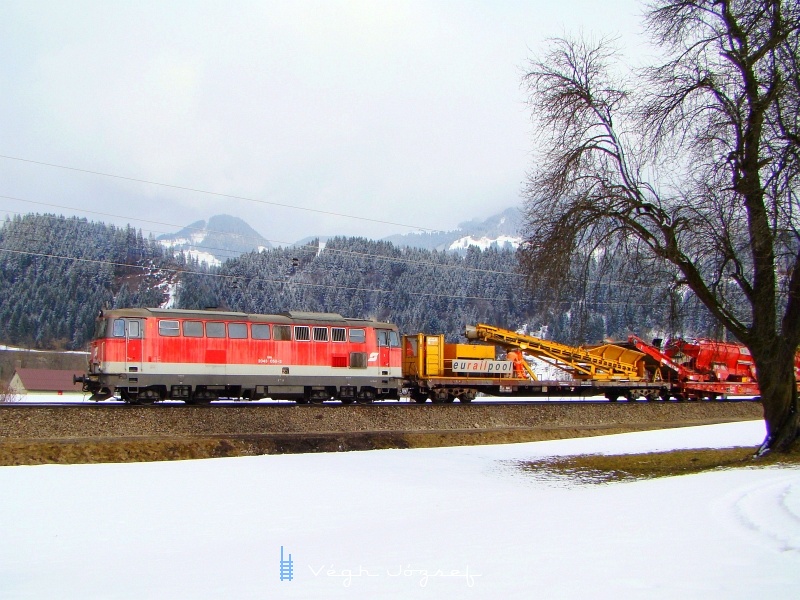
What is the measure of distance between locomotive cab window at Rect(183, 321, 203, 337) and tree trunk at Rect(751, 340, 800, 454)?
1744 cm

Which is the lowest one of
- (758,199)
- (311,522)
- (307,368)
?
(311,522)

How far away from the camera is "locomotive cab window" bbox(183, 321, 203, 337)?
82.4 feet

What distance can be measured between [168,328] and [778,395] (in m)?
18.6

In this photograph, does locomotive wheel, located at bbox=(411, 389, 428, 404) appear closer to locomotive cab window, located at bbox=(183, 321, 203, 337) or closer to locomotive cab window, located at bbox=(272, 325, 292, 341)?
Result: locomotive cab window, located at bbox=(272, 325, 292, 341)

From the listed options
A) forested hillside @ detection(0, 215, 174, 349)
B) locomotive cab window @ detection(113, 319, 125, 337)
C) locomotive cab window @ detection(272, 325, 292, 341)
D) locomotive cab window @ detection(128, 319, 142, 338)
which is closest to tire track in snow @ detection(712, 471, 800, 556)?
locomotive cab window @ detection(272, 325, 292, 341)

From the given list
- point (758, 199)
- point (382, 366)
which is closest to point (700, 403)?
point (382, 366)

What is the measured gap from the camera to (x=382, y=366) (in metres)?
28.7

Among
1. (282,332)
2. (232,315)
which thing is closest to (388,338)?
(282,332)

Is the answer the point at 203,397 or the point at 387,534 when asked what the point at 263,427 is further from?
the point at 387,534

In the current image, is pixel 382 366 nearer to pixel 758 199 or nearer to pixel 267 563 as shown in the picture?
pixel 758 199

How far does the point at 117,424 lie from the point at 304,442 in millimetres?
5508

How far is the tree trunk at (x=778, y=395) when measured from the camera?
55.5ft

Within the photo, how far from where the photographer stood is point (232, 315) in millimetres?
26188

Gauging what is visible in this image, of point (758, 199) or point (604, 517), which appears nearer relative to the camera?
point (604, 517)
